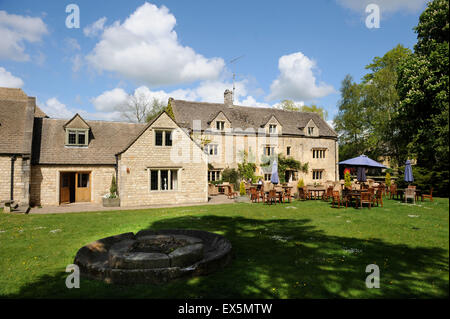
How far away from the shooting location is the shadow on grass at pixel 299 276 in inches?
205

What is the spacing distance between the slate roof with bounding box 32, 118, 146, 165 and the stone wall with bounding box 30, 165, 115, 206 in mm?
478

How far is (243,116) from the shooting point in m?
36.3

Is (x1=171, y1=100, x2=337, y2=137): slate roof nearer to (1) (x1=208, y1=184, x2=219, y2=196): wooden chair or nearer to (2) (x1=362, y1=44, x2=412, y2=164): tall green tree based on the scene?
(2) (x1=362, y1=44, x2=412, y2=164): tall green tree

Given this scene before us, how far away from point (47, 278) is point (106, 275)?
1603 millimetres

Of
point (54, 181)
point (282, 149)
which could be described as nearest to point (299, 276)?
point (54, 181)

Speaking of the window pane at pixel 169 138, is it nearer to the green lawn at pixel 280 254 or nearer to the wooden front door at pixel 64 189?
the green lawn at pixel 280 254

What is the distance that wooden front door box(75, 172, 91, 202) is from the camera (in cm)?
2194

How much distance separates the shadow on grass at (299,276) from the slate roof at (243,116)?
25352 millimetres

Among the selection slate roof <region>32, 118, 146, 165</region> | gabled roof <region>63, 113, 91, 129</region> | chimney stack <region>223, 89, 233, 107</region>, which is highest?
chimney stack <region>223, 89, 233, 107</region>

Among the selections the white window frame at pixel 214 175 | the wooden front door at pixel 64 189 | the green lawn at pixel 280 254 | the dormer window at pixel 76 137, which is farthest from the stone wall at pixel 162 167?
the white window frame at pixel 214 175

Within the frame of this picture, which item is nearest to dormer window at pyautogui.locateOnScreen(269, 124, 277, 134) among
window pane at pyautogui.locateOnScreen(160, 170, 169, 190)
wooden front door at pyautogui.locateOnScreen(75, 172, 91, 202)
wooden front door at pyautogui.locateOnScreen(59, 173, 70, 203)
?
window pane at pyautogui.locateOnScreen(160, 170, 169, 190)
